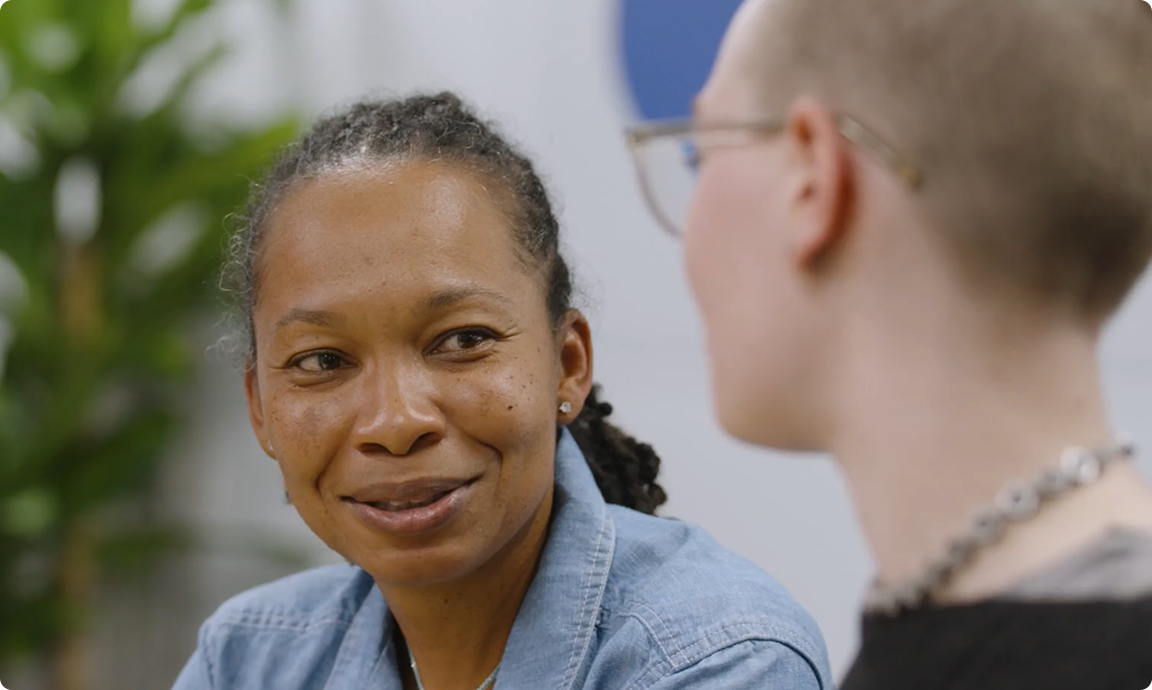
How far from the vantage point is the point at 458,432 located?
1.18 m

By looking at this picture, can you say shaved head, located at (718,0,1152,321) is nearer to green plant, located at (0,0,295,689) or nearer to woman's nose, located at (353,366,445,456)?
woman's nose, located at (353,366,445,456)

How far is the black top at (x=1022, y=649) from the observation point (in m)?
0.65

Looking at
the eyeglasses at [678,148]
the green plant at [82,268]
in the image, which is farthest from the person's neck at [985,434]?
the green plant at [82,268]

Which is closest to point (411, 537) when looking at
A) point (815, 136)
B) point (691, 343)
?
point (815, 136)

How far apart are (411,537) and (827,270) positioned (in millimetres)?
578

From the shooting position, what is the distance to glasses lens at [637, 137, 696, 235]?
825 millimetres

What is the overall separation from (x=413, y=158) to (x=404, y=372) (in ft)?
0.74

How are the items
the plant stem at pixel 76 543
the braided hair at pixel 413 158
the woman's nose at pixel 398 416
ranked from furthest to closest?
the plant stem at pixel 76 543, the braided hair at pixel 413 158, the woman's nose at pixel 398 416

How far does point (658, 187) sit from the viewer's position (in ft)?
2.80

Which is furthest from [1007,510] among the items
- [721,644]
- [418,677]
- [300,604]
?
[300,604]

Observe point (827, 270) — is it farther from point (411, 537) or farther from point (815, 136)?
point (411, 537)

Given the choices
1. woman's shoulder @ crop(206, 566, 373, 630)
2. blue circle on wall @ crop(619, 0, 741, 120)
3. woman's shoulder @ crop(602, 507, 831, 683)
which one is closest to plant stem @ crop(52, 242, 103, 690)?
blue circle on wall @ crop(619, 0, 741, 120)

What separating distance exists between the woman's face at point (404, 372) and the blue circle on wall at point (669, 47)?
135cm

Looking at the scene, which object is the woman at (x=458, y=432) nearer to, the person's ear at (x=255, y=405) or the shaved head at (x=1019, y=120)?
the person's ear at (x=255, y=405)
